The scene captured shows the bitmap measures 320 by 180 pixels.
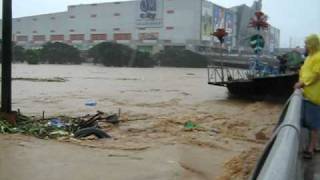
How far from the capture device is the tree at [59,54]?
237 feet

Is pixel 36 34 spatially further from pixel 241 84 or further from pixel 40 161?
pixel 40 161

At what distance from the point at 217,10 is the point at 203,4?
4232mm

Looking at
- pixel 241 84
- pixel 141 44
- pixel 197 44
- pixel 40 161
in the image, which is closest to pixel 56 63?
pixel 141 44

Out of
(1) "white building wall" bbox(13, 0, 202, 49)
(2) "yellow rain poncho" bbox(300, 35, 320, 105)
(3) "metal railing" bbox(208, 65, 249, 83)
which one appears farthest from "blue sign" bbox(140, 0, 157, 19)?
(2) "yellow rain poncho" bbox(300, 35, 320, 105)

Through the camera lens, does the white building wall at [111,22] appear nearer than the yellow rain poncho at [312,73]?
No

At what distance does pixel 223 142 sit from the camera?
1014 centimetres

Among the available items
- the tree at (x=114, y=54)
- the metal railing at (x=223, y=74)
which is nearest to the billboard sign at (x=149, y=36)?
the tree at (x=114, y=54)

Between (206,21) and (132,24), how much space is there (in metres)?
13.4

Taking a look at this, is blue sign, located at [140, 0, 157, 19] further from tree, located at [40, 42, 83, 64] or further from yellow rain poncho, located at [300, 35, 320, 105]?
yellow rain poncho, located at [300, 35, 320, 105]

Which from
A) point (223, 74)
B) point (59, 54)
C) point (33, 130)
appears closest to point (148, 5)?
point (59, 54)

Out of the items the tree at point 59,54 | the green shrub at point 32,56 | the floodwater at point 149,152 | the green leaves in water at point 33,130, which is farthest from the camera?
the tree at point 59,54

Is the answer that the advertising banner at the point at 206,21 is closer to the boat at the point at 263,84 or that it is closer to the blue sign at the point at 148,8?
the blue sign at the point at 148,8

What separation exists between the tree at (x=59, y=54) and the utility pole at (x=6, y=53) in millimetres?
62106

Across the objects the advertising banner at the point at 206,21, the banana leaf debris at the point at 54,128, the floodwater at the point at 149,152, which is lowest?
the floodwater at the point at 149,152
